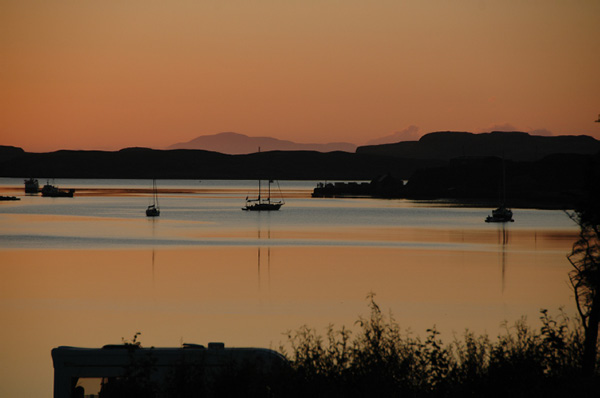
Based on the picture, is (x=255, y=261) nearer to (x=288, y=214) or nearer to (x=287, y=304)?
(x=287, y=304)

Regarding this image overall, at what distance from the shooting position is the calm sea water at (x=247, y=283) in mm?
28688

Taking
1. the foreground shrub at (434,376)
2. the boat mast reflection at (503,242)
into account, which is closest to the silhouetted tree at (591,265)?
the foreground shrub at (434,376)

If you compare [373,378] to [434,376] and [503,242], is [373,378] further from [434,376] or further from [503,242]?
[503,242]

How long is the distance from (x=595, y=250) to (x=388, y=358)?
5837 mm

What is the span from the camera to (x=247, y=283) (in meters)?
42.9

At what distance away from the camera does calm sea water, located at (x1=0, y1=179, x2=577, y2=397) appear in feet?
94.1

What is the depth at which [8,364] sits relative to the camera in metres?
23.6

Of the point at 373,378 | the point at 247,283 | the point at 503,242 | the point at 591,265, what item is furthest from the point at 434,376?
the point at 503,242

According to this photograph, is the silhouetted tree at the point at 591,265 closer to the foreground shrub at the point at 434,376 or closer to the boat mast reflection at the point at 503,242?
the foreground shrub at the point at 434,376

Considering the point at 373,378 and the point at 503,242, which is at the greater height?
the point at 373,378

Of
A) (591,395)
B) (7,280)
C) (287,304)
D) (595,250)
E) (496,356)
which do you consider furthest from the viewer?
(7,280)

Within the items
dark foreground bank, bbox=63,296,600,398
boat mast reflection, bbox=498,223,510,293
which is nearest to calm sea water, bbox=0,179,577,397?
boat mast reflection, bbox=498,223,510,293

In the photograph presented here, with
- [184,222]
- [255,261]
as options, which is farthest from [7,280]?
[184,222]

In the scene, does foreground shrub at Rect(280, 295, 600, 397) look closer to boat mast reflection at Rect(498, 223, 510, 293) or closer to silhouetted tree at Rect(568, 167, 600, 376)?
silhouetted tree at Rect(568, 167, 600, 376)
